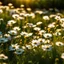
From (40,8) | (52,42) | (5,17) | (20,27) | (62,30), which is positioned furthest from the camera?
(40,8)

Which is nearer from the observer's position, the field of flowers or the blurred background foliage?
the field of flowers

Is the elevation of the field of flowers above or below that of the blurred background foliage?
above

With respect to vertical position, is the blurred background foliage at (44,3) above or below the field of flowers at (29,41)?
below

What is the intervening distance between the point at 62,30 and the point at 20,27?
99 cm

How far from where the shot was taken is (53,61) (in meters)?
4.66

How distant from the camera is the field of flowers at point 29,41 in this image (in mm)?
4689

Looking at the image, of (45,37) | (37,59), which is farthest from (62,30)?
(37,59)

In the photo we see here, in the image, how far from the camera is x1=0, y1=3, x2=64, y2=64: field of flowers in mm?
4689

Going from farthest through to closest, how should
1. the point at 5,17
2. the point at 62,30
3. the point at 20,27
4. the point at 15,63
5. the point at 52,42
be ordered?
1. the point at 5,17
2. the point at 20,27
3. the point at 62,30
4. the point at 52,42
5. the point at 15,63

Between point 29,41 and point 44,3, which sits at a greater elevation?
point 29,41

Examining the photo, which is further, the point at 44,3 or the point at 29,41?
Answer: the point at 44,3

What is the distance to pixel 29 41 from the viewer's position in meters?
→ 5.41

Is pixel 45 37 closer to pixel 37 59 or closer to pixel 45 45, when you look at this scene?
pixel 45 45

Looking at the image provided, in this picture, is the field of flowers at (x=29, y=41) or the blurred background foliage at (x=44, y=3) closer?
the field of flowers at (x=29, y=41)
